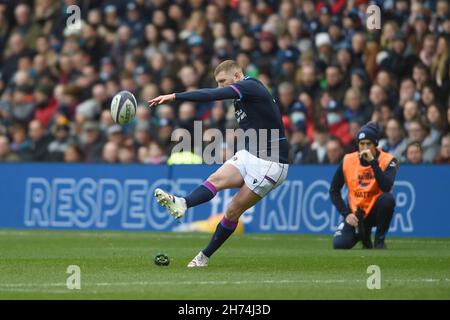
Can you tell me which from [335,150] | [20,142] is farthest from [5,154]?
[335,150]

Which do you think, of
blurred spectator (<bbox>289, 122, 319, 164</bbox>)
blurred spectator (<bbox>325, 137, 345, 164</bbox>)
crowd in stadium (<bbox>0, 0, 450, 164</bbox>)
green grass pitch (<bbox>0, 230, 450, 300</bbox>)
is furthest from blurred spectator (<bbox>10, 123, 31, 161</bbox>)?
blurred spectator (<bbox>325, 137, 345, 164</bbox>)

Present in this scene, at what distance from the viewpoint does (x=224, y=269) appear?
41.8ft

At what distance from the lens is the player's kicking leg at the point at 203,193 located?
40.7ft

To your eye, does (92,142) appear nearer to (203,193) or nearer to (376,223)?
(376,223)

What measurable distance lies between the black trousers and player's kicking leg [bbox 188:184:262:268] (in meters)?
3.50

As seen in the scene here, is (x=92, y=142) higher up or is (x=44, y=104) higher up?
(x=44, y=104)

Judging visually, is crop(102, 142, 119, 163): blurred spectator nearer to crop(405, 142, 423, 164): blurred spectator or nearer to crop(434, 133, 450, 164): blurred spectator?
crop(405, 142, 423, 164): blurred spectator

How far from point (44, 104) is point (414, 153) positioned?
32.9 ft

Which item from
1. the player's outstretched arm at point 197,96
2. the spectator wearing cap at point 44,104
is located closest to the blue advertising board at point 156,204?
the spectator wearing cap at point 44,104

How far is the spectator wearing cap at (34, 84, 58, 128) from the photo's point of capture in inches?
1033

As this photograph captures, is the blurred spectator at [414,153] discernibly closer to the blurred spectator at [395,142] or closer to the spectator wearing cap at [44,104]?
the blurred spectator at [395,142]
